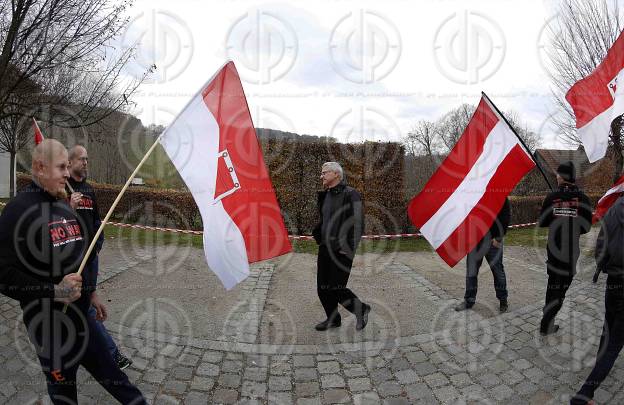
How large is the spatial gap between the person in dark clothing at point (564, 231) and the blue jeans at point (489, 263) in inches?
30.3

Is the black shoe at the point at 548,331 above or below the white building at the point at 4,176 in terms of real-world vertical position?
below

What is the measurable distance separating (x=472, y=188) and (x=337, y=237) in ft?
5.40

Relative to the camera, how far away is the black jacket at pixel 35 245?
2229 mm

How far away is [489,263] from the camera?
525 cm

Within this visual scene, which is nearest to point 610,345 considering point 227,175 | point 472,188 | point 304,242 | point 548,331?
point 548,331

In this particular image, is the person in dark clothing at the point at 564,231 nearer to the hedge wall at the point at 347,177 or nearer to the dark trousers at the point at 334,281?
the dark trousers at the point at 334,281

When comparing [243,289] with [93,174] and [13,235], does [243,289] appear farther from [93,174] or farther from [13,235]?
[93,174]

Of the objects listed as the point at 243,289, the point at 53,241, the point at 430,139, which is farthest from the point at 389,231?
the point at 430,139

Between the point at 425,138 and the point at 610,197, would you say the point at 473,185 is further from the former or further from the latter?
the point at 425,138

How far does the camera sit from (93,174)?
18.5m

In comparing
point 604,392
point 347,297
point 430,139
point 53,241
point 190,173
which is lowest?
point 604,392

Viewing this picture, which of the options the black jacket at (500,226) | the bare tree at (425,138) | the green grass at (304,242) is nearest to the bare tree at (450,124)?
the bare tree at (425,138)

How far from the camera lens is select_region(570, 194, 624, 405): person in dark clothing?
3.21 m

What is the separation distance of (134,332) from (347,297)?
2.37 metres
